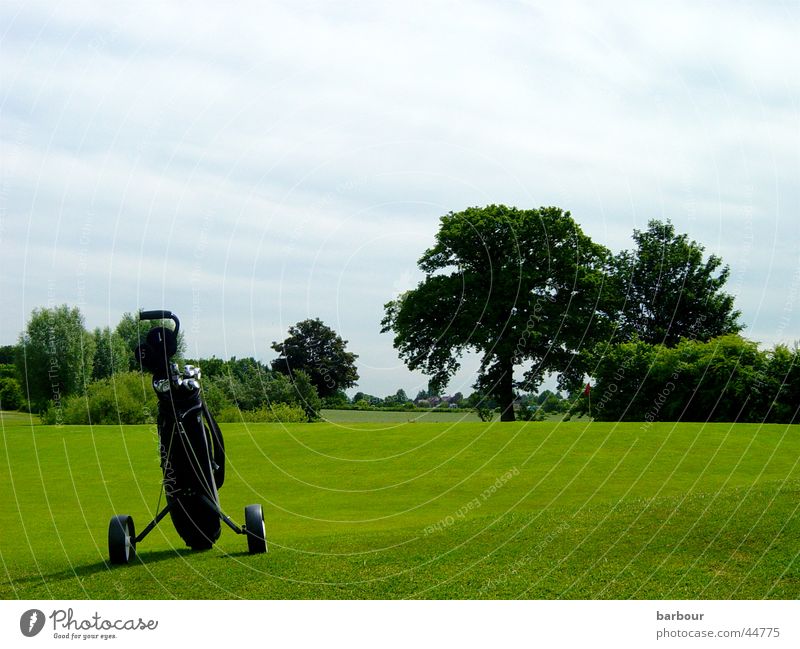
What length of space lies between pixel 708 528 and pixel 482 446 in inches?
742

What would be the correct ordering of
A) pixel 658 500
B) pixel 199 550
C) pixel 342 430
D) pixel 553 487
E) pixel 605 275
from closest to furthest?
1. pixel 199 550
2. pixel 658 500
3. pixel 553 487
4. pixel 342 430
5. pixel 605 275

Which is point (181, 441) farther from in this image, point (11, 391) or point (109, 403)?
point (109, 403)

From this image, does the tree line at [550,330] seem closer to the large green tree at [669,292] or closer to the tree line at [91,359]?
the large green tree at [669,292]

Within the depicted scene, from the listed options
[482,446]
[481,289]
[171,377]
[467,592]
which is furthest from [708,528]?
[481,289]

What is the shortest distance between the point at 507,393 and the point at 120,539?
36931mm

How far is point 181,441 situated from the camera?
1291cm

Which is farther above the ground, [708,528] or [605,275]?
[605,275]

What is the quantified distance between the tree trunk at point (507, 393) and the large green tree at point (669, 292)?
331 inches

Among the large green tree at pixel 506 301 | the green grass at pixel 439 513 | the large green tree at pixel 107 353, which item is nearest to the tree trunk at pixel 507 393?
the large green tree at pixel 506 301

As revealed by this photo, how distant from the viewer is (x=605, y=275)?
53375mm

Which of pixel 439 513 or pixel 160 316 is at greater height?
pixel 160 316

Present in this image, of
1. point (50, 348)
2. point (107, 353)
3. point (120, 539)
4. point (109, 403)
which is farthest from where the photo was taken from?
point (109, 403)

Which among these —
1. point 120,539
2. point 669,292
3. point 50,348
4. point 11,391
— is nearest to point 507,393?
point 669,292
